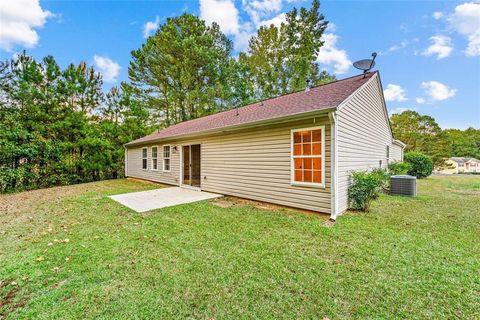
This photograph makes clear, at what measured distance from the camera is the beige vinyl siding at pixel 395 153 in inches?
435

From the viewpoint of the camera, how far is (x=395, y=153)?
470 inches

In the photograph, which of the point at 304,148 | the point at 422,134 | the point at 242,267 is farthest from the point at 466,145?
the point at 242,267

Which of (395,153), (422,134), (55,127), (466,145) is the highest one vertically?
(422,134)

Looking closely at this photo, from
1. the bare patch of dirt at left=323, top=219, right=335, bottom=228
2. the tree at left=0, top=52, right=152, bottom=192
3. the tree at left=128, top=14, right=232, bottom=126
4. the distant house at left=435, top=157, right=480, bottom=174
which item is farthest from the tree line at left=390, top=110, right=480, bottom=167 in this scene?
the tree at left=0, top=52, right=152, bottom=192

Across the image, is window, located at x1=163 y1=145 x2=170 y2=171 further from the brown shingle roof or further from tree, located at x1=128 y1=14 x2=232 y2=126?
tree, located at x1=128 y1=14 x2=232 y2=126

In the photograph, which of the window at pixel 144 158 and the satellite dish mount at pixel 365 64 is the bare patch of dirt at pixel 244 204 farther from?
the window at pixel 144 158

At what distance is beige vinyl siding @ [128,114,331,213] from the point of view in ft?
17.3

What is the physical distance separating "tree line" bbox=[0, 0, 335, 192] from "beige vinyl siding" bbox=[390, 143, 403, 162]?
28.0 feet

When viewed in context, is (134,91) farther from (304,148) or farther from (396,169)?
(396,169)

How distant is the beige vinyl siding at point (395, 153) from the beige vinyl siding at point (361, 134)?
6.96 feet

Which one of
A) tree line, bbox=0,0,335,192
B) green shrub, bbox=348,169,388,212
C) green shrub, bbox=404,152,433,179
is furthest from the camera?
green shrub, bbox=404,152,433,179

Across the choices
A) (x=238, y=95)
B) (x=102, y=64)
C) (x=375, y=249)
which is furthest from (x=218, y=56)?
(x=375, y=249)

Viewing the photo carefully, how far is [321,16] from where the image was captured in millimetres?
17453

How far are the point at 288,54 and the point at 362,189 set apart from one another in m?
16.3
